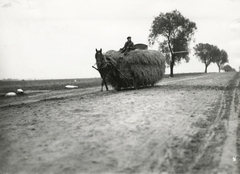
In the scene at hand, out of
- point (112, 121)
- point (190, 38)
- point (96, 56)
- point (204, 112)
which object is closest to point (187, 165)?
point (112, 121)

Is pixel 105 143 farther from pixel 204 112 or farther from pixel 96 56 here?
pixel 96 56

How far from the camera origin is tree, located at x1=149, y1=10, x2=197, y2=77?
156ft

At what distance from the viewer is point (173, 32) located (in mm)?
48156

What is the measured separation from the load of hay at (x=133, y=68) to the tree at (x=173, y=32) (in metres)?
32.2

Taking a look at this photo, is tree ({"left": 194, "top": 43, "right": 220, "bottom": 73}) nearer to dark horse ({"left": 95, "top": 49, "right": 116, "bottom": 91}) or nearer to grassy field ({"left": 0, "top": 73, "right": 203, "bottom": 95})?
grassy field ({"left": 0, "top": 73, "right": 203, "bottom": 95})

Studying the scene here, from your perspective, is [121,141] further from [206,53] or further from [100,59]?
[206,53]

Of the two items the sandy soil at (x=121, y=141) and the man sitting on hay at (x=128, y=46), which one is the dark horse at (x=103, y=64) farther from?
the sandy soil at (x=121, y=141)

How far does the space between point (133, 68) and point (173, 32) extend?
35.9 m

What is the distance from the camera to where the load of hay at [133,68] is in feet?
48.9

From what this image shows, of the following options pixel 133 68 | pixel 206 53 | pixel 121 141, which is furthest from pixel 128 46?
pixel 206 53

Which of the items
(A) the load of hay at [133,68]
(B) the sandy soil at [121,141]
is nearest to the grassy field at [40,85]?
(A) the load of hay at [133,68]

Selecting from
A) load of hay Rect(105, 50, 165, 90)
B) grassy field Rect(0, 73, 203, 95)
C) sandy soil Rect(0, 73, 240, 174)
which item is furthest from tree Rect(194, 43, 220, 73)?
sandy soil Rect(0, 73, 240, 174)

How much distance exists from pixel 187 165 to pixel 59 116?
4267mm

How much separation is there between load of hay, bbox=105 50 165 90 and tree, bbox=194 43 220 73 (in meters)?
84.4
